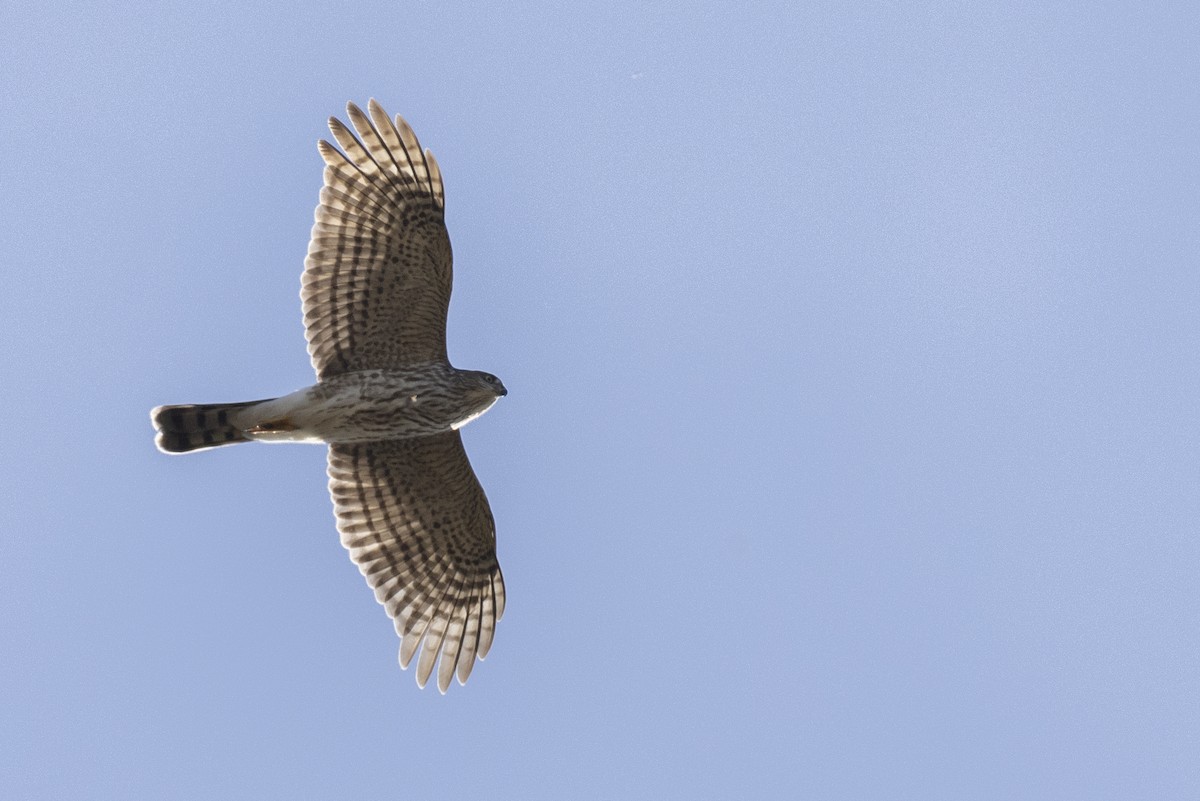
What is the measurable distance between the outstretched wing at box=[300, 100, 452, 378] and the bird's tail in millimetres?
927

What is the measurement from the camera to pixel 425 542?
15539mm

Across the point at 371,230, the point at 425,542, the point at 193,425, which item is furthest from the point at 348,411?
the point at 425,542

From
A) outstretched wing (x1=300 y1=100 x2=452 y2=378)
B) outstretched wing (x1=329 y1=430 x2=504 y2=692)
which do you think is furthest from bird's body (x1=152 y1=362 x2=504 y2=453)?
outstretched wing (x1=329 y1=430 x2=504 y2=692)

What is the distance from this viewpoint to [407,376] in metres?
14.5

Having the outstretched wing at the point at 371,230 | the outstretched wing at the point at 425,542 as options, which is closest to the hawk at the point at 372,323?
the outstretched wing at the point at 371,230

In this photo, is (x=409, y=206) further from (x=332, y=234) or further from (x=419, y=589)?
(x=419, y=589)

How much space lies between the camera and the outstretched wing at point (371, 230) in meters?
14.4

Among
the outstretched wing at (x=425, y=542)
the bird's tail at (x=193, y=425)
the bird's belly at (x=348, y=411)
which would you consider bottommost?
the outstretched wing at (x=425, y=542)

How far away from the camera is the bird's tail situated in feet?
47.3

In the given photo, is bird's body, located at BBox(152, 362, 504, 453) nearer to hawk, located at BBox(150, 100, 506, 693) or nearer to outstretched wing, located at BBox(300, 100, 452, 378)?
hawk, located at BBox(150, 100, 506, 693)

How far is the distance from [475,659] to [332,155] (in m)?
4.98

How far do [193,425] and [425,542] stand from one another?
254 centimetres

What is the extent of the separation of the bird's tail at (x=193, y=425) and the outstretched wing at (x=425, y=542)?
1098mm

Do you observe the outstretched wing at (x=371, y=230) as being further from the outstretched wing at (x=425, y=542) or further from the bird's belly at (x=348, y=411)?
the outstretched wing at (x=425, y=542)
